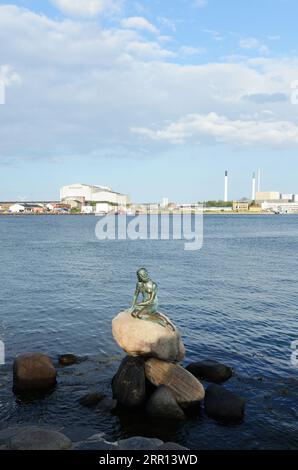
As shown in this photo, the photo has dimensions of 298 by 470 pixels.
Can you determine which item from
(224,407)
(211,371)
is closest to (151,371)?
(224,407)

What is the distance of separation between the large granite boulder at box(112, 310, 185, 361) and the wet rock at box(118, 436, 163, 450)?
414cm

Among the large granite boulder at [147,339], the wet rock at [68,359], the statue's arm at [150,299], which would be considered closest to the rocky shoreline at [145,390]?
the large granite boulder at [147,339]

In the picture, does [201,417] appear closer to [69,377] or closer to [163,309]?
[69,377]

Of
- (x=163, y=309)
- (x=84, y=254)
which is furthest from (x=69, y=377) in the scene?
(x=84, y=254)

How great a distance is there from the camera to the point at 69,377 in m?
19.7

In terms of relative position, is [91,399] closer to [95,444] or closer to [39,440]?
[95,444]

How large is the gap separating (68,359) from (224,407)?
8666 mm

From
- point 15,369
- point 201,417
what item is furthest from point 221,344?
point 15,369

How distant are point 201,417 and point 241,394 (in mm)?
2779

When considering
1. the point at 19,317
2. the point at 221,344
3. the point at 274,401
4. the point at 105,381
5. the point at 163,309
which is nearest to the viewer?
the point at 274,401

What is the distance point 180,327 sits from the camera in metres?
27.8
